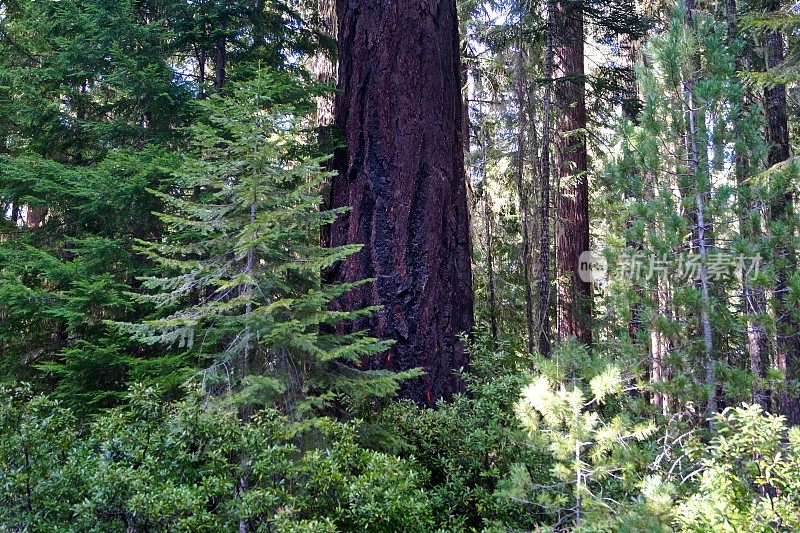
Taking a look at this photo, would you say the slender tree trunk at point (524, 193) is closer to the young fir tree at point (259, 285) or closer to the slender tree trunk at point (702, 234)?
the slender tree trunk at point (702, 234)

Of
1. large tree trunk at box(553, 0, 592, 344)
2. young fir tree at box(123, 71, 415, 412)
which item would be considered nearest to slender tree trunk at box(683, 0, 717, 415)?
young fir tree at box(123, 71, 415, 412)

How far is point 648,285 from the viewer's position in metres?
3.68

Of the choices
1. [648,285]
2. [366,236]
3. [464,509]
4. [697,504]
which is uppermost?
[366,236]

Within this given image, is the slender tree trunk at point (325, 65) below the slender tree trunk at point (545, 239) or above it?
above

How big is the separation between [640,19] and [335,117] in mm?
4808

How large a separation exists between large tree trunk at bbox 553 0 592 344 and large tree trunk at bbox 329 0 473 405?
3.90m

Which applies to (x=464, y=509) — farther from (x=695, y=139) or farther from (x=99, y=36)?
(x=99, y=36)

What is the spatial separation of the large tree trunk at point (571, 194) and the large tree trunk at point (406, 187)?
3.90 metres

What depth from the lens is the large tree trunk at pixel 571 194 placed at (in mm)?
8438

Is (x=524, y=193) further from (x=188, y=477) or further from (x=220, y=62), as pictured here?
(x=188, y=477)

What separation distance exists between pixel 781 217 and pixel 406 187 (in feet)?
8.99

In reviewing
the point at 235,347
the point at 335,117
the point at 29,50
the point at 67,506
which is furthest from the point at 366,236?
the point at 29,50

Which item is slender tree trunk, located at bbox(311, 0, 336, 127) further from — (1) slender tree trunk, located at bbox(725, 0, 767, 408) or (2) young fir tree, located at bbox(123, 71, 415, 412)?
(1) slender tree trunk, located at bbox(725, 0, 767, 408)

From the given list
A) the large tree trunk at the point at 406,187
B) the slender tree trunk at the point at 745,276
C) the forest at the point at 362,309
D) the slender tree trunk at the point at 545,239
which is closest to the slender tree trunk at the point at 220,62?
the forest at the point at 362,309
